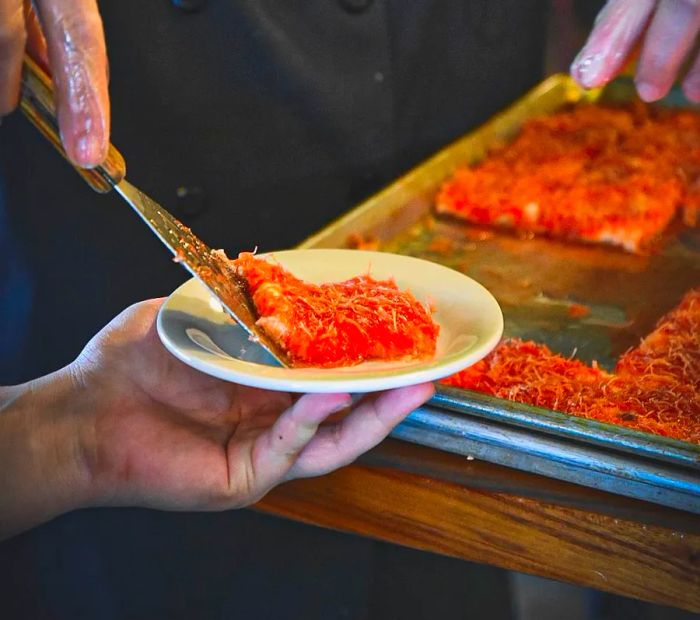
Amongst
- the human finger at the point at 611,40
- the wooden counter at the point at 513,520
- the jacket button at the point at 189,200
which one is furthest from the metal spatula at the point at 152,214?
the human finger at the point at 611,40

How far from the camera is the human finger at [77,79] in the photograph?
4.24 ft

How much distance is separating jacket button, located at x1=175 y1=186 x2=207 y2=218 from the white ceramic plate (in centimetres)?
50

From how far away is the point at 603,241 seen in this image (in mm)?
2357

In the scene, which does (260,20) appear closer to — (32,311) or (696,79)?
(32,311)

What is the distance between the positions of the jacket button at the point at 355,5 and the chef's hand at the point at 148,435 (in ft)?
3.18

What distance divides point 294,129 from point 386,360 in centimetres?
97

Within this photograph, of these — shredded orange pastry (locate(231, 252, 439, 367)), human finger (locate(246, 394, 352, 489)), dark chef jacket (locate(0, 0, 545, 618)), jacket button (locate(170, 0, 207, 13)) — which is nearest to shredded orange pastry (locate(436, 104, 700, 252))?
dark chef jacket (locate(0, 0, 545, 618))

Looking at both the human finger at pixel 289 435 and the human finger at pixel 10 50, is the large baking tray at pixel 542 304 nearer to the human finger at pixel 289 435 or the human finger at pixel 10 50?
the human finger at pixel 289 435

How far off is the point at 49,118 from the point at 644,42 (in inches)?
43.4

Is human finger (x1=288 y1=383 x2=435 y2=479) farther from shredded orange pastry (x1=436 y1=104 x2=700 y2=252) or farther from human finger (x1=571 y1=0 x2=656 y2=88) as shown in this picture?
shredded orange pastry (x1=436 y1=104 x2=700 y2=252)

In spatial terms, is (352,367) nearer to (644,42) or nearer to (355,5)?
(644,42)

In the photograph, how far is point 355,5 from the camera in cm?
217

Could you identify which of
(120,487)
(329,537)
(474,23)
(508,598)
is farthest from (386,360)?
(474,23)

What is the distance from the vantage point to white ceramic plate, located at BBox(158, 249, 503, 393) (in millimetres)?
1222
